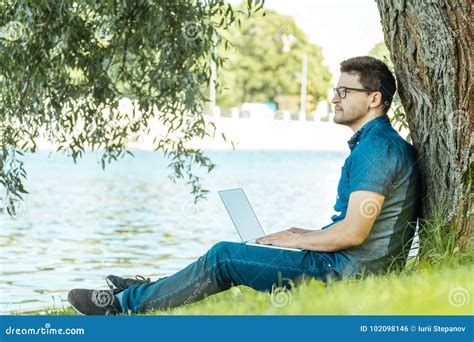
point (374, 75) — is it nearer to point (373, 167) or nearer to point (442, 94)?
point (442, 94)

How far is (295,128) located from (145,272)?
3912cm

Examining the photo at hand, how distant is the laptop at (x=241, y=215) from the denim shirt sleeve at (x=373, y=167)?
2.26ft

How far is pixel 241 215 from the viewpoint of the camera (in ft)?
17.2

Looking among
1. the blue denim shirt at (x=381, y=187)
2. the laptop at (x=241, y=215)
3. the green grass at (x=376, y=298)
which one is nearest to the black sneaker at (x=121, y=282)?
the laptop at (x=241, y=215)

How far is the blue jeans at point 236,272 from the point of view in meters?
4.81

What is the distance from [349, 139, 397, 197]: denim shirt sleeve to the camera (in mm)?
4699

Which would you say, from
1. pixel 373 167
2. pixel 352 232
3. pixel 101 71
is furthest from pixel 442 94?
pixel 101 71

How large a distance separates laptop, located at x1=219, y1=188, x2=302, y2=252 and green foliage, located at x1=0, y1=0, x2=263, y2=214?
6.12ft

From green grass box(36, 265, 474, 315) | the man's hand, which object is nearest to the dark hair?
the man's hand

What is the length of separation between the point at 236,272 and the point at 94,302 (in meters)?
0.86

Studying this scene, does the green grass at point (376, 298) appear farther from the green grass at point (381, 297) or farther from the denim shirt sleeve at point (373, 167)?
the denim shirt sleeve at point (373, 167)
